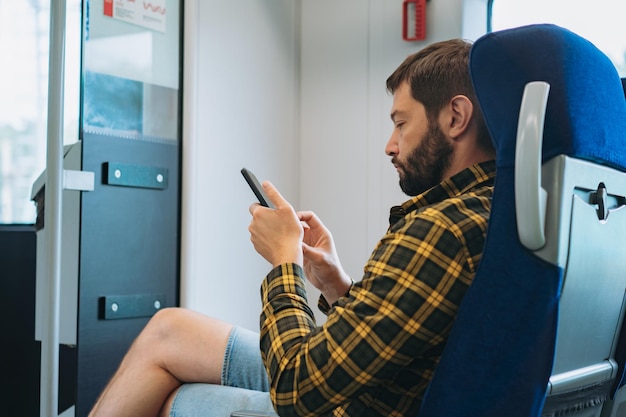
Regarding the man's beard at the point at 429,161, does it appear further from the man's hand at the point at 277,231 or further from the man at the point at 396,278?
the man's hand at the point at 277,231

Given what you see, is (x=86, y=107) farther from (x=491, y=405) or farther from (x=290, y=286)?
(x=491, y=405)

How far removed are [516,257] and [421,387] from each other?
0.29 m

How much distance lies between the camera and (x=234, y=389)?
1.62m

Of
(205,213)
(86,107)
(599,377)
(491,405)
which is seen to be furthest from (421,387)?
(205,213)

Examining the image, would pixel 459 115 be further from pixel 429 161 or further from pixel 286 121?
pixel 286 121

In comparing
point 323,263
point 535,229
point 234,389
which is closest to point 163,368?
point 234,389

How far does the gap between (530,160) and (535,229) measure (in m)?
0.08

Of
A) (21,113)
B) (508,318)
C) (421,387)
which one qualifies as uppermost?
(21,113)

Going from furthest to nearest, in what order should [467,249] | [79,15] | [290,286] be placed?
[79,15]
[290,286]
[467,249]

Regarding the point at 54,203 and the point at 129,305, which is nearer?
the point at 54,203

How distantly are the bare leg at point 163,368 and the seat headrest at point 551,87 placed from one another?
42.4 inches

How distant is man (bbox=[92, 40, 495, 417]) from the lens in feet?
3.32

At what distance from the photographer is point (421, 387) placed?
1096mm

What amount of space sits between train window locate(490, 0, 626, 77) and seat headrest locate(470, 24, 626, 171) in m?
2.12
